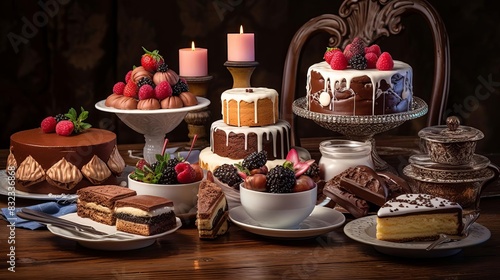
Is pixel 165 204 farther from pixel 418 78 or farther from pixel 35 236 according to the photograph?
pixel 418 78

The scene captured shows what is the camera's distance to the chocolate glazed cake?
7.70 ft

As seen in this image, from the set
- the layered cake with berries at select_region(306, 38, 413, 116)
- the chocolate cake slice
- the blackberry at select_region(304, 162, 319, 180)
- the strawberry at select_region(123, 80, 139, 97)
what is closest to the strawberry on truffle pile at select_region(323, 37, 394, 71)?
the layered cake with berries at select_region(306, 38, 413, 116)

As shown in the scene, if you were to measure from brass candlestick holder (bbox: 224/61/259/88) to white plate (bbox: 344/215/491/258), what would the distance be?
3.06 feet

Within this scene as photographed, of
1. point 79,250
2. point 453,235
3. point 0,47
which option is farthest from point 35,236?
point 0,47

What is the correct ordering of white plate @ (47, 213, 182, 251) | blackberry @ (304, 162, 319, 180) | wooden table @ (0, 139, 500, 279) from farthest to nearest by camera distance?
1. blackberry @ (304, 162, 319, 180)
2. white plate @ (47, 213, 182, 251)
3. wooden table @ (0, 139, 500, 279)

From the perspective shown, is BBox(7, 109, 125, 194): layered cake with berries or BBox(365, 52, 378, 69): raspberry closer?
BBox(7, 109, 125, 194): layered cake with berries

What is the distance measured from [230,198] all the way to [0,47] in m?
1.59

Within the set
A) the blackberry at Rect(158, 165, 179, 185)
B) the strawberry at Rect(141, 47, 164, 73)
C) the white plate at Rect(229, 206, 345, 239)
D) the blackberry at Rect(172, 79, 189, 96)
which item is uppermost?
the strawberry at Rect(141, 47, 164, 73)

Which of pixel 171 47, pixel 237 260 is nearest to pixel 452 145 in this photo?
pixel 237 260

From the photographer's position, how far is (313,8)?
368cm

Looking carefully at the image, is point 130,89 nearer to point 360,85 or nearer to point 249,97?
point 249,97

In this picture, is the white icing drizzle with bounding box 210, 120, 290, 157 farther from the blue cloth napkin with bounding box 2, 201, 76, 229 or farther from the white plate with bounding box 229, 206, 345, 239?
the blue cloth napkin with bounding box 2, 201, 76, 229

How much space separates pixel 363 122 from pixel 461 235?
642 millimetres

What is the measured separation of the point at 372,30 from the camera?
2.97 meters
